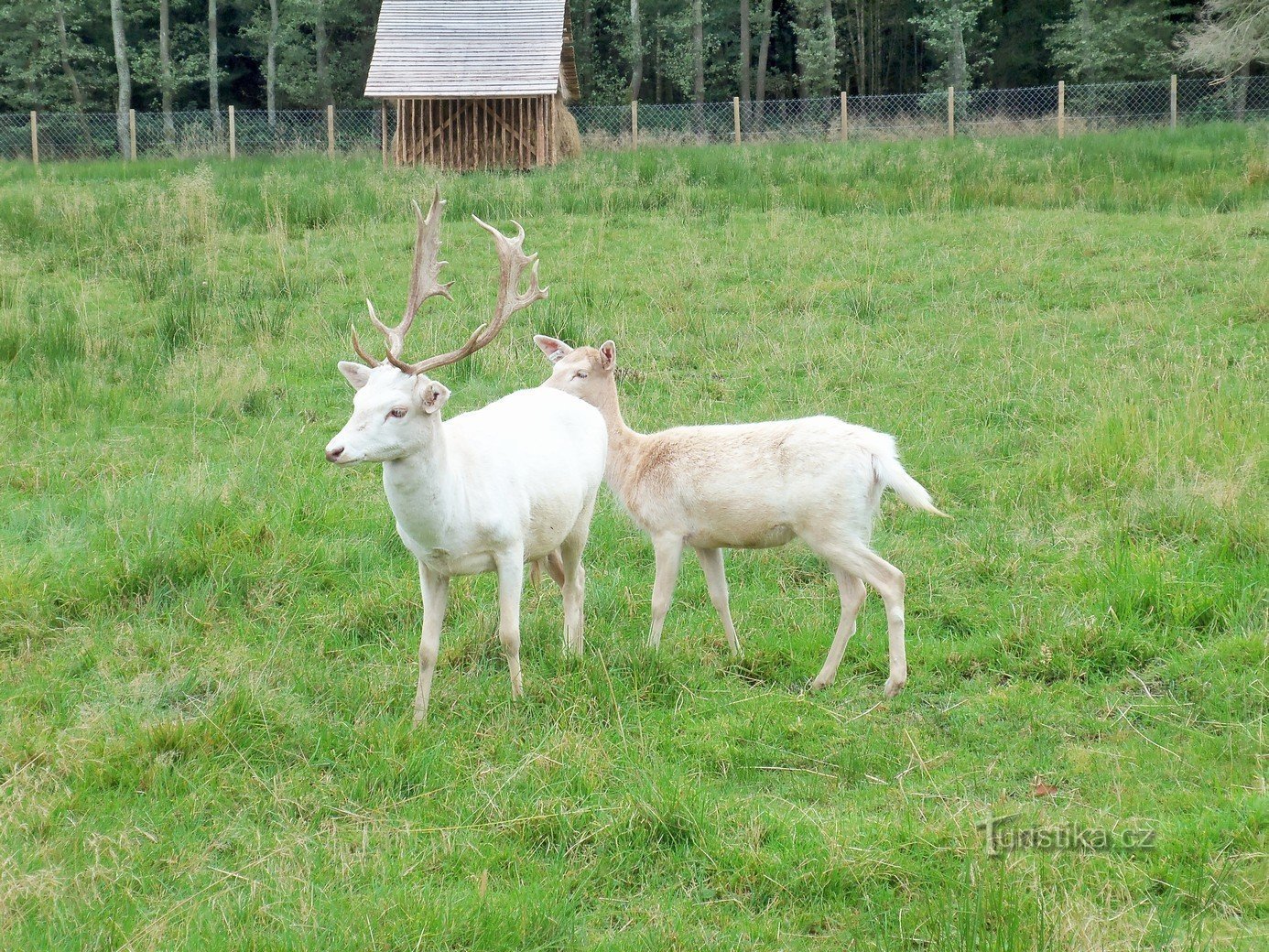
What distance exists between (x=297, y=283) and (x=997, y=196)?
8.11 meters

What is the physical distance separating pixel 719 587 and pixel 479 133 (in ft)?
62.5

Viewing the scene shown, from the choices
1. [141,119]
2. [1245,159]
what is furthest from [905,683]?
[141,119]

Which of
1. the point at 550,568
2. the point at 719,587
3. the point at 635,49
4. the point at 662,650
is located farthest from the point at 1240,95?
the point at 662,650

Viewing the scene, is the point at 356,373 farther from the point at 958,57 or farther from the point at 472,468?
the point at 958,57

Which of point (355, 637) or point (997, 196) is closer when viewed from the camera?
point (355, 637)

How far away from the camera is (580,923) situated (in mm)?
3512

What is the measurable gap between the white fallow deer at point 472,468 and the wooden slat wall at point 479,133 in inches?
657

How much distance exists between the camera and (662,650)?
5.27 m

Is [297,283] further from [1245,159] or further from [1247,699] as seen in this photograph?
[1245,159]

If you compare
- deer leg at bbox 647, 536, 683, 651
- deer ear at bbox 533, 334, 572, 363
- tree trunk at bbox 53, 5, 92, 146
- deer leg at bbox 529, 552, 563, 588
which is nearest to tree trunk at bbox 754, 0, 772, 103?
tree trunk at bbox 53, 5, 92, 146

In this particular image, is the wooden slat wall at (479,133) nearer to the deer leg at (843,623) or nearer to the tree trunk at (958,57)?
the tree trunk at (958,57)

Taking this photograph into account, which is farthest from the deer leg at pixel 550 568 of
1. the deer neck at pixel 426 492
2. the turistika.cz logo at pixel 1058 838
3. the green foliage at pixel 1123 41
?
the green foliage at pixel 1123 41

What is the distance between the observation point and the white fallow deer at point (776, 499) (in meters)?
5.19

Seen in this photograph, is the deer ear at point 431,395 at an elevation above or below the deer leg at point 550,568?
above
